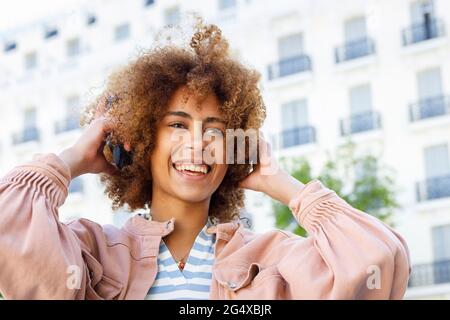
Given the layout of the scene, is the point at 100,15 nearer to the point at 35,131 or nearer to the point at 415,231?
the point at 35,131

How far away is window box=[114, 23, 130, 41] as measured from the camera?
19.2 metres

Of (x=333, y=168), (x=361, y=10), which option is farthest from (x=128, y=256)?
(x=361, y=10)

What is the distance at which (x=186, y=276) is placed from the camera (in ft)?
7.06

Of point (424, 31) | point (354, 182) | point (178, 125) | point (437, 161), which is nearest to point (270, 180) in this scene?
point (178, 125)

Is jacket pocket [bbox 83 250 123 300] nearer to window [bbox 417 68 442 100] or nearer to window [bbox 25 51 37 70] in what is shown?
window [bbox 417 68 442 100]

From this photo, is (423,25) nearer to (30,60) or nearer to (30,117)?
(30,117)

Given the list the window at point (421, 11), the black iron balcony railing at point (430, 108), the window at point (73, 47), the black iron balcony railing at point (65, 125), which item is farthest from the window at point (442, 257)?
the window at point (73, 47)

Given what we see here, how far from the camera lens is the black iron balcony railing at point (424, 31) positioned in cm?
1547

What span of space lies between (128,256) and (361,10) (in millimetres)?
14909

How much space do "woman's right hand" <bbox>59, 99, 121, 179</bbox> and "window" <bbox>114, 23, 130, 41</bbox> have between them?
56.1 feet

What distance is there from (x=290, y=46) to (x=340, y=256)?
1546 centimetres

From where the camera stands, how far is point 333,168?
13273 mm

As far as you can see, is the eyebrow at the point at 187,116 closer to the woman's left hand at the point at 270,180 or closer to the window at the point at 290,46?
the woman's left hand at the point at 270,180

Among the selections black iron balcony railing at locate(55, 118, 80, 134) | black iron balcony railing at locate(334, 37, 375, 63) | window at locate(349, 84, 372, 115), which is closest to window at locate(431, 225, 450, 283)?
window at locate(349, 84, 372, 115)
